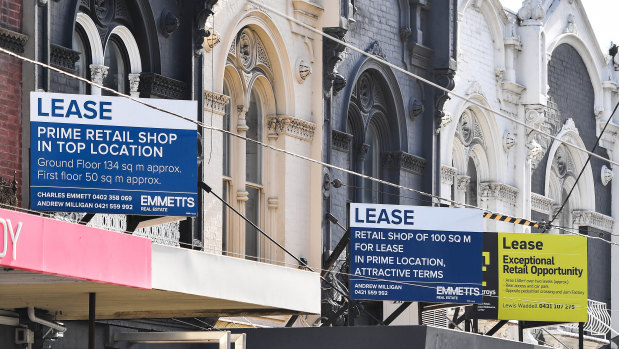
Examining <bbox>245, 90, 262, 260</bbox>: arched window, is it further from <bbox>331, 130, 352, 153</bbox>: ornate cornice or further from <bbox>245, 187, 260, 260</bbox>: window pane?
<bbox>331, 130, 352, 153</bbox>: ornate cornice

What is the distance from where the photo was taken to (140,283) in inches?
814

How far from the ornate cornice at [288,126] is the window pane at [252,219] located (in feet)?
3.57

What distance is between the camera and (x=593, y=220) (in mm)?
45281

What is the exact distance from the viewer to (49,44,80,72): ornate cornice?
80.0 ft

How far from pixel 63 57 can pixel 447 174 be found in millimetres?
14679

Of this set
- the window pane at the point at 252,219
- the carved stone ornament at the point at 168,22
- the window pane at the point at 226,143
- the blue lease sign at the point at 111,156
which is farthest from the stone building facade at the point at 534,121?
the blue lease sign at the point at 111,156

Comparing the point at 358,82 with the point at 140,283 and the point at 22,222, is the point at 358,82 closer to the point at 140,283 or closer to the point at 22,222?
the point at 140,283

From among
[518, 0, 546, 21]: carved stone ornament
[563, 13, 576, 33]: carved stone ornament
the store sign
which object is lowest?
the store sign

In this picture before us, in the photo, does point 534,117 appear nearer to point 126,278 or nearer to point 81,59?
point 81,59

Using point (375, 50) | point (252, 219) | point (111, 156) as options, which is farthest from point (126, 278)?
point (375, 50)

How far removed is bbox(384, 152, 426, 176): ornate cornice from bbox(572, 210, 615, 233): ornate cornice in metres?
10.00

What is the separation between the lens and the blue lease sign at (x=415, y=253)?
2978 cm

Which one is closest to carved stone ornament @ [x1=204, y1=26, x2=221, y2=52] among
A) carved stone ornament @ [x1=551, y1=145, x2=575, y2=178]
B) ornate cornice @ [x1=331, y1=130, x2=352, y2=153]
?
ornate cornice @ [x1=331, y1=130, x2=352, y2=153]

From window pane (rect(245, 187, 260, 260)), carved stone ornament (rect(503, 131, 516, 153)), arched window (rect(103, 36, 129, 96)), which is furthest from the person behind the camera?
carved stone ornament (rect(503, 131, 516, 153))
